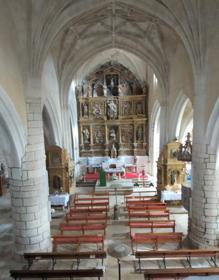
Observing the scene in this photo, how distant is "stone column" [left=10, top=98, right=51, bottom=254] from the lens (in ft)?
25.6

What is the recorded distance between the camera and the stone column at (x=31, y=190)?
7801 mm

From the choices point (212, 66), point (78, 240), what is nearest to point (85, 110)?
point (78, 240)

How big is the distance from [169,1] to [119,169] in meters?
12.7

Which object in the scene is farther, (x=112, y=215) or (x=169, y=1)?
(x=112, y=215)

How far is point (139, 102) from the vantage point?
21188 millimetres

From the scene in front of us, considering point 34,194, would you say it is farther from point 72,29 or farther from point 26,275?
point 72,29

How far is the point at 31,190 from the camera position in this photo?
25.9 feet

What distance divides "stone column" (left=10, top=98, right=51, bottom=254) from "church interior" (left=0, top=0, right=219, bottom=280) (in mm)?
32

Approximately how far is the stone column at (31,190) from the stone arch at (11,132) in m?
0.20

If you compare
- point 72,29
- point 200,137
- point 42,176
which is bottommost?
point 42,176

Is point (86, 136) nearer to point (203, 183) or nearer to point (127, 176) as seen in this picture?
point (127, 176)

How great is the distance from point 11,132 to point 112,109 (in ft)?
47.1

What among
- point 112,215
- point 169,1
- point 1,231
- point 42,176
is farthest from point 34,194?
point 169,1

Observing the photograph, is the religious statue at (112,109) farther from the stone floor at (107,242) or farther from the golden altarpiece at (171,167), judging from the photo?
the stone floor at (107,242)
